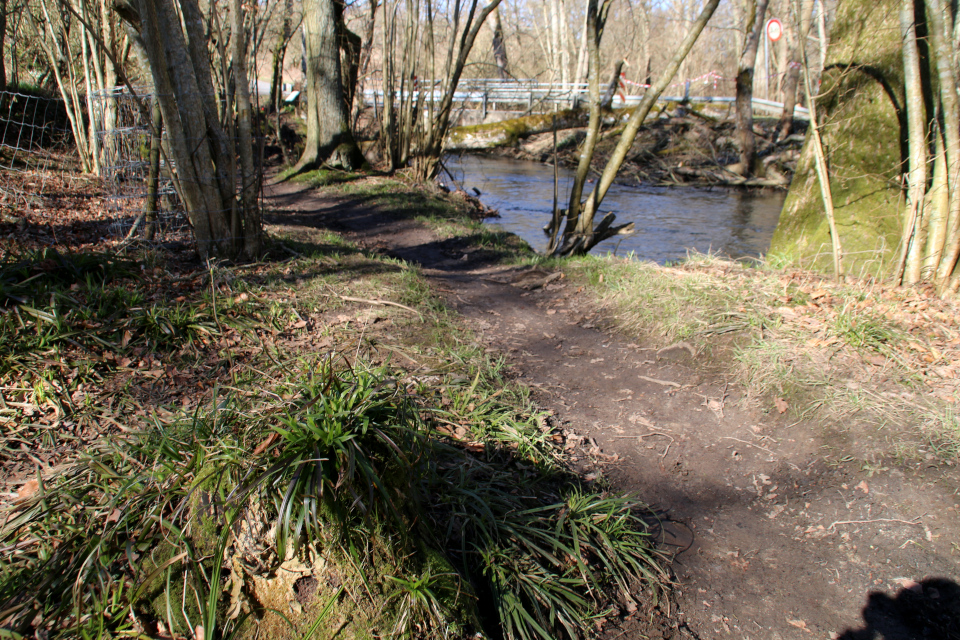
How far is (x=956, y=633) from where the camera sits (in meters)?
2.18

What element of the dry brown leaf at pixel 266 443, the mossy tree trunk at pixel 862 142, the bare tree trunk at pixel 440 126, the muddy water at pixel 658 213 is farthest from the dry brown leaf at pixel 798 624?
the bare tree trunk at pixel 440 126

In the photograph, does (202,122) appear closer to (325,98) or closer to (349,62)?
(325,98)

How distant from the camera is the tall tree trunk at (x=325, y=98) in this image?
12.2m

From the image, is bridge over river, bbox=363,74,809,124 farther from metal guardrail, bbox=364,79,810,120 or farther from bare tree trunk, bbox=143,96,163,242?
bare tree trunk, bbox=143,96,163,242

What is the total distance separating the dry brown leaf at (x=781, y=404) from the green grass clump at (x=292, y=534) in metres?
1.62

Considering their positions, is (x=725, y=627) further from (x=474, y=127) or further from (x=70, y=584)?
(x=474, y=127)

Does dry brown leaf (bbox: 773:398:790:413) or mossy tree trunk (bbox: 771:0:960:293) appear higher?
mossy tree trunk (bbox: 771:0:960:293)

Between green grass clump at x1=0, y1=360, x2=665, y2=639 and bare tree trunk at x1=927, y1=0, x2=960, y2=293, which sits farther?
bare tree trunk at x1=927, y1=0, x2=960, y2=293

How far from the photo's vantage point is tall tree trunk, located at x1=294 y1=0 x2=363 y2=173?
12.2 m

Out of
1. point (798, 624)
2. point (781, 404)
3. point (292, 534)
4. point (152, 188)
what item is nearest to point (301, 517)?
point (292, 534)

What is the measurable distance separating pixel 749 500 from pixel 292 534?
2358mm

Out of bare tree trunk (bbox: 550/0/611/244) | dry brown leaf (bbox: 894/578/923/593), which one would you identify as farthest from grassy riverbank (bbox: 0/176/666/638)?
bare tree trunk (bbox: 550/0/611/244)

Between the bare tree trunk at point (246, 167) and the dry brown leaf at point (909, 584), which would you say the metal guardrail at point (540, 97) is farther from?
the dry brown leaf at point (909, 584)

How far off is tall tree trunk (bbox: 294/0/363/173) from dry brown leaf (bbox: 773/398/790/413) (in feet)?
37.0
